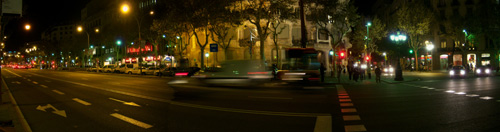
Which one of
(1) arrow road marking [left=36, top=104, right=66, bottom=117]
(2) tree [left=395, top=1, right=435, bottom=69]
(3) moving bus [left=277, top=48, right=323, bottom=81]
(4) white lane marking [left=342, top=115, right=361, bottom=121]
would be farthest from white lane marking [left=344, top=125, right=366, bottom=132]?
(2) tree [left=395, top=1, right=435, bottom=69]

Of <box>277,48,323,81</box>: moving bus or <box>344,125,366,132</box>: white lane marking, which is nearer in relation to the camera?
<box>344,125,366,132</box>: white lane marking

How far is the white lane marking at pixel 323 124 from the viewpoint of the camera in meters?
6.46

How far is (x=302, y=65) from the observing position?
76.6 feet

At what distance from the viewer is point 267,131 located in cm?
633

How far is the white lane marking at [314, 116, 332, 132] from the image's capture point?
646cm

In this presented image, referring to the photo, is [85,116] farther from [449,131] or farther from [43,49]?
[43,49]

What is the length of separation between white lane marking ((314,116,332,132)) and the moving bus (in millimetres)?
14927

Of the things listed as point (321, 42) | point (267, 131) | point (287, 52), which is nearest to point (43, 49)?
point (321, 42)

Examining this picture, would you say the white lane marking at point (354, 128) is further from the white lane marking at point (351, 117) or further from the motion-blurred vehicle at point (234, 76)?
the motion-blurred vehicle at point (234, 76)

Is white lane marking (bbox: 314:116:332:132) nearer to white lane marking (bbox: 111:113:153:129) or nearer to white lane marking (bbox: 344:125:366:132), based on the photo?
white lane marking (bbox: 344:125:366:132)

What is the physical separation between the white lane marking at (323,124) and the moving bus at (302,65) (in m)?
14.9

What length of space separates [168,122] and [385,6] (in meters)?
81.1

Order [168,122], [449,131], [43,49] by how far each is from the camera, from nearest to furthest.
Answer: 1. [449,131]
2. [168,122]
3. [43,49]

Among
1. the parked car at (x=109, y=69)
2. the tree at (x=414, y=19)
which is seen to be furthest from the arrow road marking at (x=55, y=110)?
Result: the tree at (x=414, y=19)
